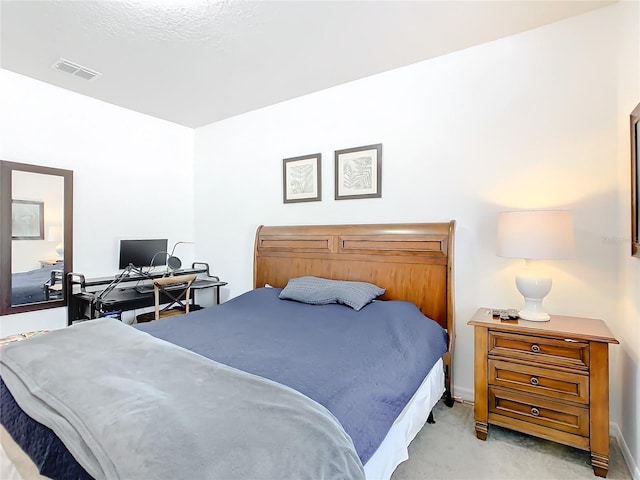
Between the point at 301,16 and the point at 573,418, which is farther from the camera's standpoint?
the point at 301,16

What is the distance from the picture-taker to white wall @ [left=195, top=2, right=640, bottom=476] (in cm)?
205

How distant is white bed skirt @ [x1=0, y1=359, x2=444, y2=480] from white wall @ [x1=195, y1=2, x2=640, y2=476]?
0.68 metres

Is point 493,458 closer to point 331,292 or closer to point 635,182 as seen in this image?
point 331,292

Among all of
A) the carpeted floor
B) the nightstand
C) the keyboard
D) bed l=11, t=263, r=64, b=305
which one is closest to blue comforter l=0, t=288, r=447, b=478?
the nightstand

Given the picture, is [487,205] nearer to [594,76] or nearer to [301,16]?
[594,76]

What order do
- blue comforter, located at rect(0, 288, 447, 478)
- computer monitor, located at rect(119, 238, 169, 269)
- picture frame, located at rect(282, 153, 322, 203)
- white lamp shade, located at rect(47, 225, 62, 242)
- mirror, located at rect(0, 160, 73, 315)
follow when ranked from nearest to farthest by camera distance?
blue comforter, located at rect(0, 288, 447, 478) < mirror, located at rect(0, 160, 73, 315) < white lamp shade, located at rect(47, 225, 62, 242) < picture frame, located at rect(282, 153, 322, 203) < computer monitor, located at rect(119, 238, 169, 269)

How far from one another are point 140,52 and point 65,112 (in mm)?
1279

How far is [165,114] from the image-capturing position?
3.80 metres

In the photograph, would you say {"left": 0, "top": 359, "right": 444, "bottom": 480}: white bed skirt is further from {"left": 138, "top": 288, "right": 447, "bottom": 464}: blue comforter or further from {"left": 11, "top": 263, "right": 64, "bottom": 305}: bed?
{"left": 11, "top": 263, "right": 64, "bottom": 305}: bed

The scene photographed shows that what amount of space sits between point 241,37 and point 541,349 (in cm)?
278

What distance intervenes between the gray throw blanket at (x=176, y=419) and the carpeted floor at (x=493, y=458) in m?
1.06

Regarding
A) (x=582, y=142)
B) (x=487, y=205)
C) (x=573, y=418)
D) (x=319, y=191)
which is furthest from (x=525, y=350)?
(x=319, y=191)

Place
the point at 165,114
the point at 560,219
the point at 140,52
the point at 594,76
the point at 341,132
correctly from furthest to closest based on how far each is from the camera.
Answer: the point at 165,114, the point at 341,132, the point at 140,52, the point at 594,76, the point at 560,219

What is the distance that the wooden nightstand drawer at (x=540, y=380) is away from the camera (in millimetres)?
1770
